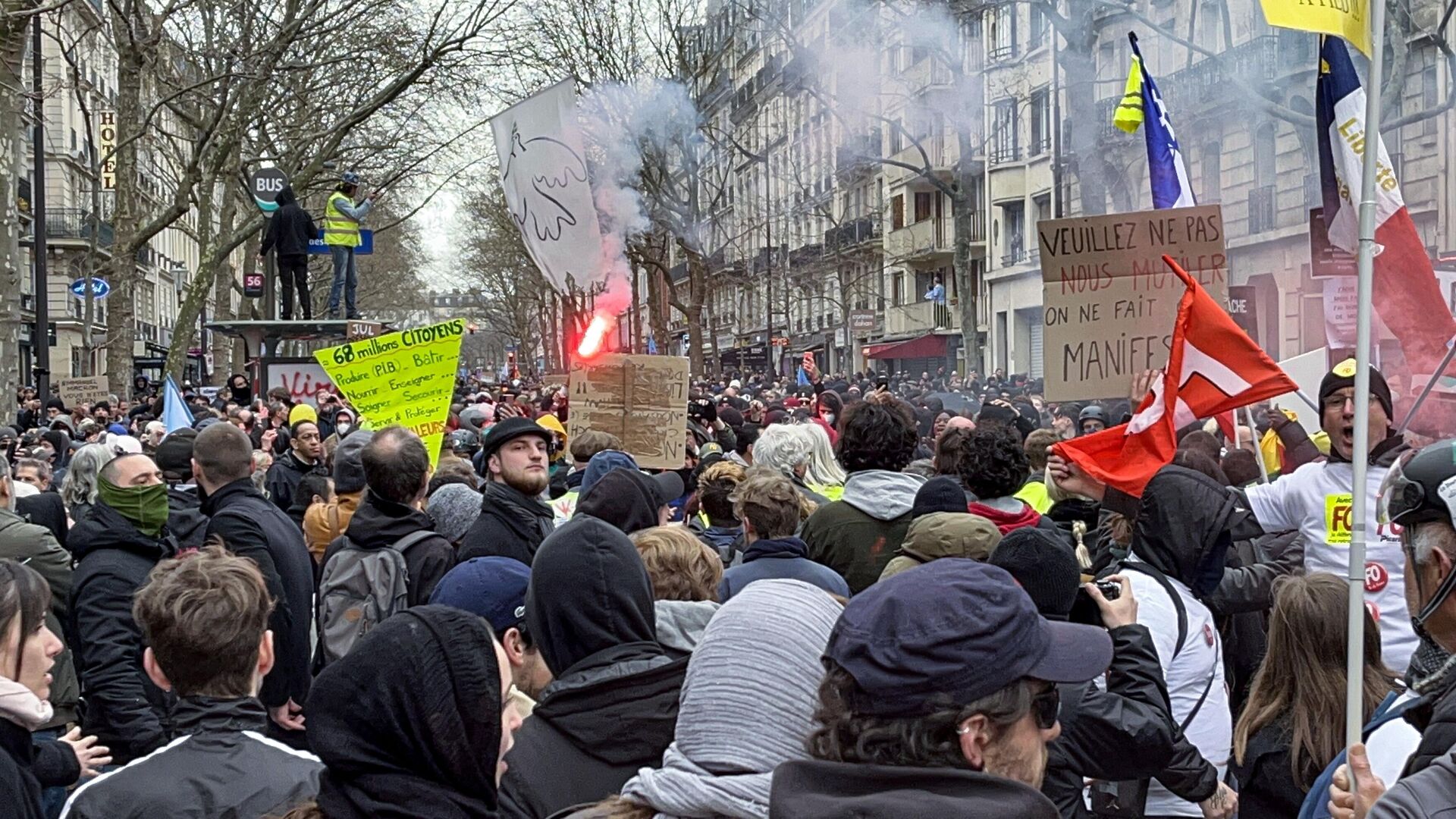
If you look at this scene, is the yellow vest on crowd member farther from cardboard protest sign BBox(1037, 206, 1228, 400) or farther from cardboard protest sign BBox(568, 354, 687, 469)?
cardboard protest sign BBox(1037, 206, 1228, 400)

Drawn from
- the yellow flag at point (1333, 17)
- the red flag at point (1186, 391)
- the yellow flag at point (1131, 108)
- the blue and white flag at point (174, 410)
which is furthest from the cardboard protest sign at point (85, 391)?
the yellow flag at point (1333, 17)

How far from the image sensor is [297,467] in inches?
360

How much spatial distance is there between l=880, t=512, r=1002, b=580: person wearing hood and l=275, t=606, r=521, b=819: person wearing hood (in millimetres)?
1782

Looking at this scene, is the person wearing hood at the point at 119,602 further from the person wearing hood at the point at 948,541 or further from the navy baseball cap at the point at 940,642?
→ the navy baseball cap at the point at 940,642

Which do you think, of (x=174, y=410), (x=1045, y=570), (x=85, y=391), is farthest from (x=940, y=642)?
(x=85, y=391)

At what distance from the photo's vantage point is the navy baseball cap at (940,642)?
205cm

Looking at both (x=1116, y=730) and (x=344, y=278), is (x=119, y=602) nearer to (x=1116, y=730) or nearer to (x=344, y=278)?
(x=1116, y=730)

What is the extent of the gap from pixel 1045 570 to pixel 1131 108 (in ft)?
26.0

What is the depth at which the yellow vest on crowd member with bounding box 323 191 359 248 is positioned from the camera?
17.7 metres

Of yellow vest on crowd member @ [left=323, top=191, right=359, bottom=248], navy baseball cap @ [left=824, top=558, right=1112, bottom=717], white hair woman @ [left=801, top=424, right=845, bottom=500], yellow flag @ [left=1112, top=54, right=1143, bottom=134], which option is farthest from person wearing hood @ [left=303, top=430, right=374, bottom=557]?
yellow vest on crowd member @ [left=323, top=191, right=359, bottom=248]

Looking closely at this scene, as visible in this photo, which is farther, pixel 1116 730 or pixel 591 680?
pixel 1116 730

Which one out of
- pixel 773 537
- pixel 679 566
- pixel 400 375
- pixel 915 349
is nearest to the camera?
pixel 679 566

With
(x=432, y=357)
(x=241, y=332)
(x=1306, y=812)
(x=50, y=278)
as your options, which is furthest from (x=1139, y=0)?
(x=50, y=278)

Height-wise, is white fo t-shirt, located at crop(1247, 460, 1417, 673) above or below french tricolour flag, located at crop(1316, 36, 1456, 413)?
below
